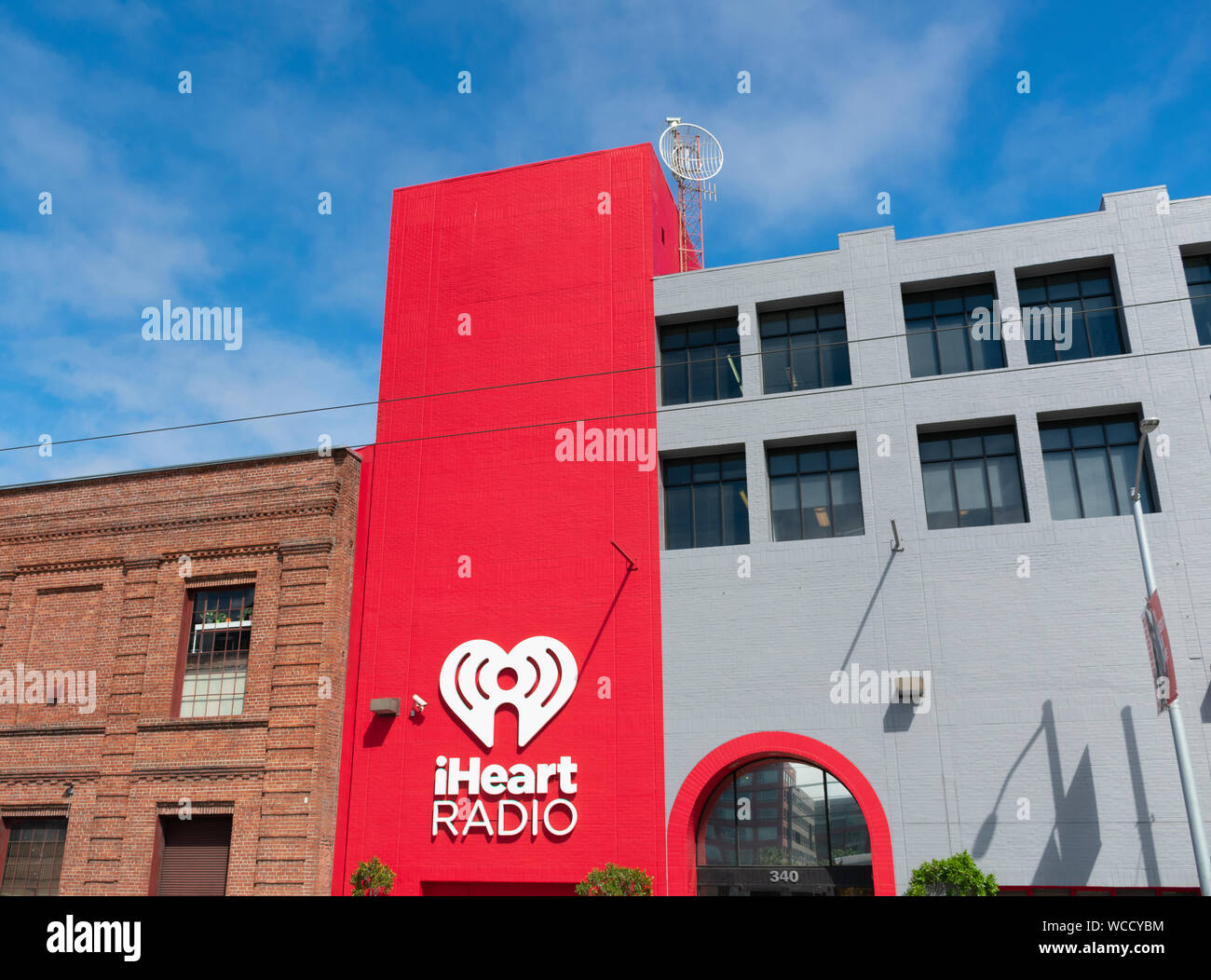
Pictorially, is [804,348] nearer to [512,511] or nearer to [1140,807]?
[512,511]

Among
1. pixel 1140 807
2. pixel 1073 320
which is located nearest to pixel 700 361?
pixel 1073 320

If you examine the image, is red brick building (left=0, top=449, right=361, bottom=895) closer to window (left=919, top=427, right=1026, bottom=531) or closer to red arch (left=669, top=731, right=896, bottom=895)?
red arch (left=669, top=731, right=896, bottom=895)

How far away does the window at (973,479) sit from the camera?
21.7 metres

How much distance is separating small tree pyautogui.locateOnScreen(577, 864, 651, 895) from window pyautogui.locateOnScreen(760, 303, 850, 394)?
11.8 metres

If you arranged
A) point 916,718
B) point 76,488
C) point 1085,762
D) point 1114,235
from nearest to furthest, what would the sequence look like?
point 1085,762
point 916,718
point 1114,235
point 76,488

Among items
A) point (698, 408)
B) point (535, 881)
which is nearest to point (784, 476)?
point (698, 408)

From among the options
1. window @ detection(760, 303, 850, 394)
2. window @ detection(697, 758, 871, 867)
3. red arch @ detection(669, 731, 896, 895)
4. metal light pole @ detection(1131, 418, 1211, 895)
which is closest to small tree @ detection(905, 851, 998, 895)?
red arch @ detection(669, 731, 896, 895)

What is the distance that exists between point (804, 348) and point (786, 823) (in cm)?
1137

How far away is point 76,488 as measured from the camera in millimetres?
27391

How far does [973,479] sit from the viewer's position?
72.4ft

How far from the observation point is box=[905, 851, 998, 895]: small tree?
59.4 ft
